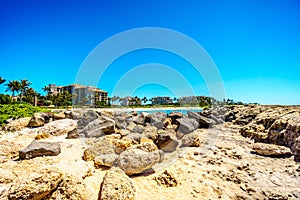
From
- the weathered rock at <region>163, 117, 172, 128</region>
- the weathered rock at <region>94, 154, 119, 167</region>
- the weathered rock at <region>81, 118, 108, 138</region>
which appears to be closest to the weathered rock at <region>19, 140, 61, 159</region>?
the weathered rock at <region>94, 154, 119, 167</region>

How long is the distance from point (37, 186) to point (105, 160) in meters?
2.43

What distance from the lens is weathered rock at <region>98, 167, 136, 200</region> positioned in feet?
12.5

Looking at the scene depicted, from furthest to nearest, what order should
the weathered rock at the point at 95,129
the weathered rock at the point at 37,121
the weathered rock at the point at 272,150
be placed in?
the weathered rock at the point at 37,121, the weathered rock at the point at 95,129, the weathered rock at the point at 272,150

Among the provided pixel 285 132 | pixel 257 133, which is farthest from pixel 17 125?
pixel 285 132

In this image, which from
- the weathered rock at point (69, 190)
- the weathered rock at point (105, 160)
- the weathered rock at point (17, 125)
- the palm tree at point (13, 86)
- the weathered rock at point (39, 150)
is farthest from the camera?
the palm tree at point (13, 86)

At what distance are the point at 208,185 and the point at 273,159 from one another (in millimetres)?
3725

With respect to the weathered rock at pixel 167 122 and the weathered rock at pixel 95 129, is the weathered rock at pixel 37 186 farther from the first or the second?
the weathered rock at pixel 167 122

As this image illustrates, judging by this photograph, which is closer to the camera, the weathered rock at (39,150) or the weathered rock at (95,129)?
the weathered rock at (39,150)

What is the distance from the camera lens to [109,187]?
3.96m

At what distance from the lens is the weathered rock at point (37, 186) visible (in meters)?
3.34

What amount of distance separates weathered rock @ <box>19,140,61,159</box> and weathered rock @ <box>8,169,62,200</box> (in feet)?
9.33

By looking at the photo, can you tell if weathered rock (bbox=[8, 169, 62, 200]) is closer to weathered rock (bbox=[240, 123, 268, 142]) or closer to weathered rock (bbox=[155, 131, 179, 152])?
weathered rock (bbox=[155, 131, 179, 152])

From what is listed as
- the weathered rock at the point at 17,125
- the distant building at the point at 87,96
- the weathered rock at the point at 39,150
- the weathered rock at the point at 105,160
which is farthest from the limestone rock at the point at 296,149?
the distant building at the point at 87,96

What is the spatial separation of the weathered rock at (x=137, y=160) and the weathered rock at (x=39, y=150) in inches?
110
